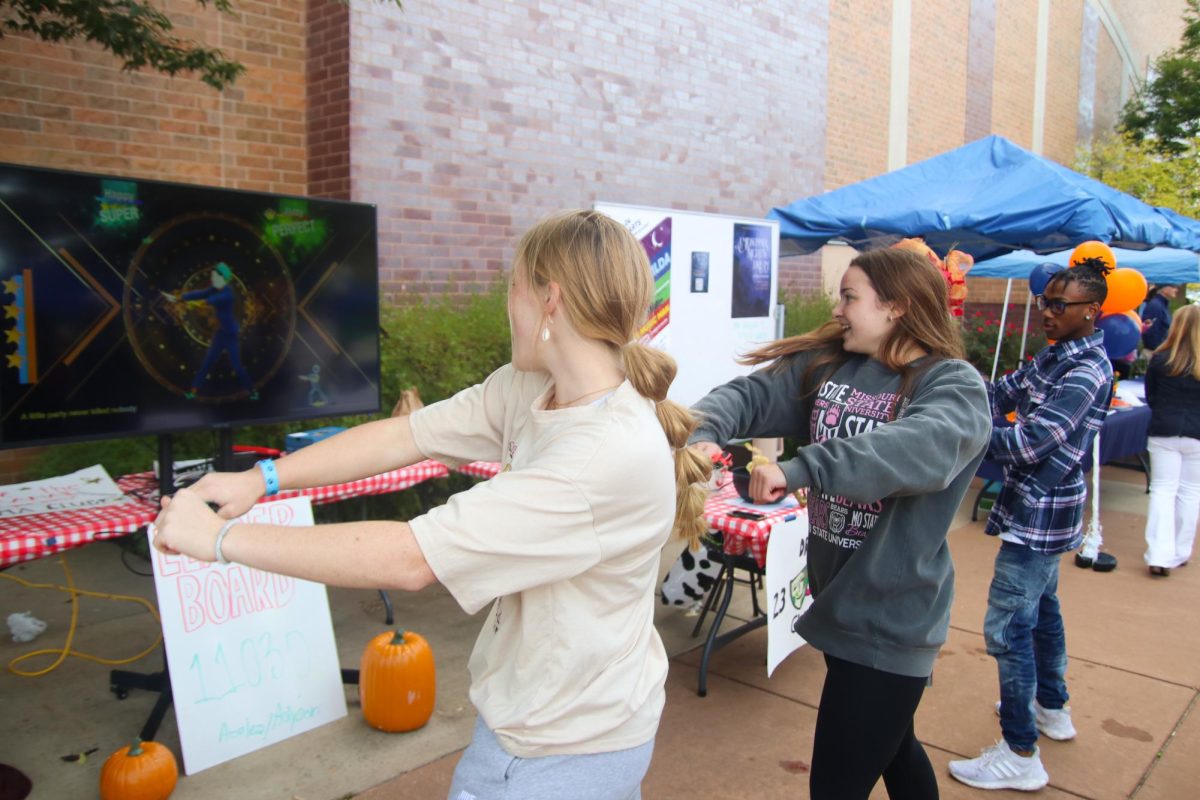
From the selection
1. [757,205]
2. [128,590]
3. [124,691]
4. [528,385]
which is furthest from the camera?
[757,205]

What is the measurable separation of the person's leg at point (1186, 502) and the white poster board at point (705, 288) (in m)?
3.10

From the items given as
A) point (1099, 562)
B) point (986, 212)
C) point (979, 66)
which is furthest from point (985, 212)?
point (979, 66)

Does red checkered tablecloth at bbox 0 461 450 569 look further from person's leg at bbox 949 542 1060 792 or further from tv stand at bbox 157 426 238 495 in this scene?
person's leg at bbox 949 542 1060 792

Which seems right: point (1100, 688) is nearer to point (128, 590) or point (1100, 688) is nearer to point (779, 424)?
point (779, 424)

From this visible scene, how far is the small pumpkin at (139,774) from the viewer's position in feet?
10.3

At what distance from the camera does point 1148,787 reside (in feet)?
12.0

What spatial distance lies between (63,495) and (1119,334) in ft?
17.1

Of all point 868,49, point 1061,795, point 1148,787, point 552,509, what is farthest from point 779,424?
point 868,49

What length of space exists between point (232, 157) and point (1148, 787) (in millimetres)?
6719

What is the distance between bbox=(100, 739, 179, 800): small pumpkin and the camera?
3.14 metres

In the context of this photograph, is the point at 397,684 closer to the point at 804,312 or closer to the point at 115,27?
the point at 115,27

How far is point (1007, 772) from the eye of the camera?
355cm

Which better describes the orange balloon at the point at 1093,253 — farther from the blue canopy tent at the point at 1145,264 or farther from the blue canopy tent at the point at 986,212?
the blue canopy tent at the point at 1145,264

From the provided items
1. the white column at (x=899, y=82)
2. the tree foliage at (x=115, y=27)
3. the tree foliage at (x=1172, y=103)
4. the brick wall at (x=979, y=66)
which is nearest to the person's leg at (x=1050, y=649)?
the tree foliage at (x=115, y=27)
